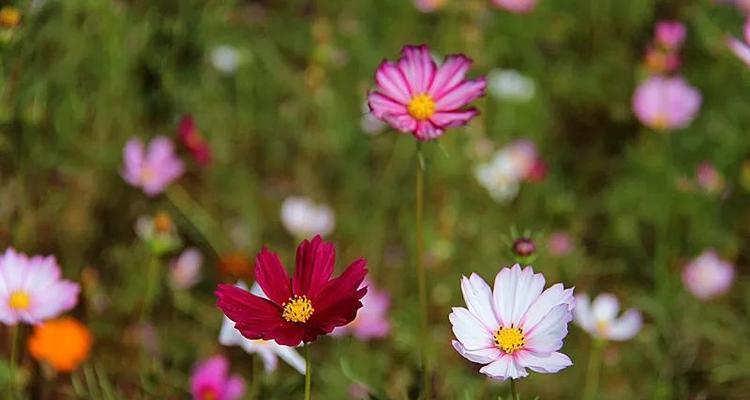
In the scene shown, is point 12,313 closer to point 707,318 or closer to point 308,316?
point 308,316

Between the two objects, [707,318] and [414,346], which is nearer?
[414,346]

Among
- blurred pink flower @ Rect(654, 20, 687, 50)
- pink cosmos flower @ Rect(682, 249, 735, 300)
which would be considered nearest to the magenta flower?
pink cosmos flower @ Rect(682, 249, 735, 300)

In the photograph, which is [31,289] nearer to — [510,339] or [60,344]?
[60,344]

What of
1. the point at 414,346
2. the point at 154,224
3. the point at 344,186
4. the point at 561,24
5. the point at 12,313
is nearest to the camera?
the point at 12,313

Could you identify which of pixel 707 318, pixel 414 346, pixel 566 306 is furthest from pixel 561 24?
pixel 566 306

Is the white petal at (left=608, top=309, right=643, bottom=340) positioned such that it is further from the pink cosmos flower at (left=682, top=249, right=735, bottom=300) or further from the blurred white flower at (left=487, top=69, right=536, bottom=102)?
the blurred white flower at (left=487, top=69, right=536, bottom=102)
